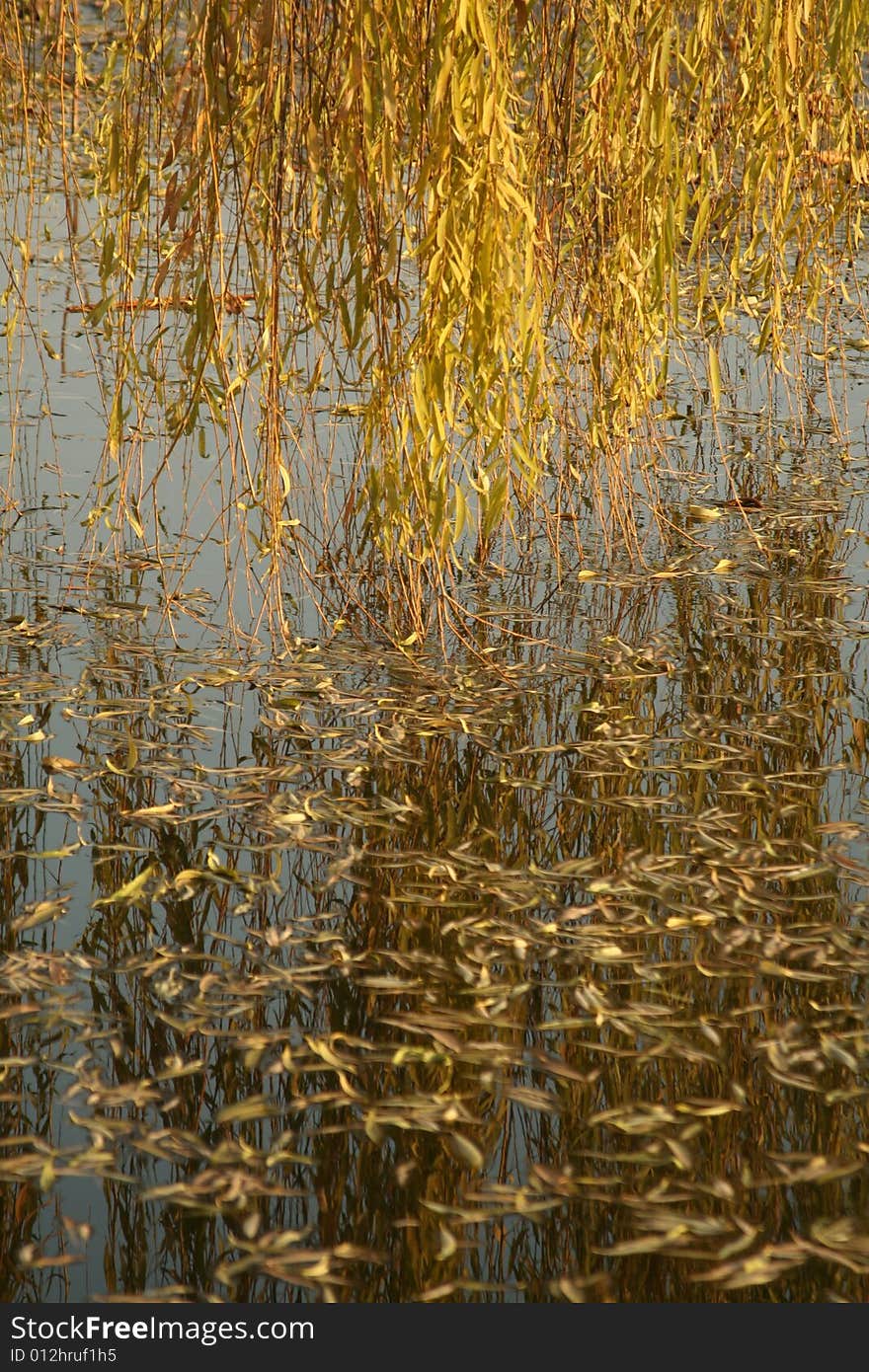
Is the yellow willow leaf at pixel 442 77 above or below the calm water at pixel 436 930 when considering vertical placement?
above

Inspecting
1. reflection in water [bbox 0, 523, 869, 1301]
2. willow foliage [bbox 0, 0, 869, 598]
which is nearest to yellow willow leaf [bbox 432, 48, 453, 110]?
willow foliage [bbox 0, 0, 869, 598]

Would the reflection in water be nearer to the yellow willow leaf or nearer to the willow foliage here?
the willow foliage

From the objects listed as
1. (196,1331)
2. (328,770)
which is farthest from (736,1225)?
(328,770)

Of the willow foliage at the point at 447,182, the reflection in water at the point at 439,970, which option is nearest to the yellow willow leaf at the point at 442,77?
the willow foliage at the point at 447,182

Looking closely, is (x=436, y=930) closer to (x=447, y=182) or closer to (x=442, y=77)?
(x=447, y=182)

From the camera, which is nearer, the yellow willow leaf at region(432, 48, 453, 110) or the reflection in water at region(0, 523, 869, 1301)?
the reflection in water at region(0, 523, 869, 1301)

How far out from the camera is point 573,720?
117 inches

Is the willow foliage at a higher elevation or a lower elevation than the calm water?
higher

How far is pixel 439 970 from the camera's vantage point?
2244 millimetres

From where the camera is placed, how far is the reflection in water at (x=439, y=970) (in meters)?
1.79

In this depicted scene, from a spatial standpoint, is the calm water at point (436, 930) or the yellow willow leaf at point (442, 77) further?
the yellow willow leaf at point (442, 77)

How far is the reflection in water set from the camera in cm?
179

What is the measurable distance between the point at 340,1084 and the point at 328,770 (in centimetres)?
83

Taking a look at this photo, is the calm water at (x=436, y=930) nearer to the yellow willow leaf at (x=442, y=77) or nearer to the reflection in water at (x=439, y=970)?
the reflection in water at (x=439, y=970)
